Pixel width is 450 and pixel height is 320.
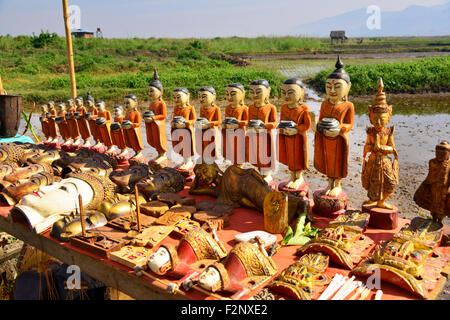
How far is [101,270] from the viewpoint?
3588 millimetres

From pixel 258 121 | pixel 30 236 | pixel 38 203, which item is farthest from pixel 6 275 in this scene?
pixel 258 121

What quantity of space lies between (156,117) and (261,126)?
6.00 ft

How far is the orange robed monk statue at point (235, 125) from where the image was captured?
4852 millimetres

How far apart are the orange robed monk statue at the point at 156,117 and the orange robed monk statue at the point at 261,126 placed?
5.10 ft

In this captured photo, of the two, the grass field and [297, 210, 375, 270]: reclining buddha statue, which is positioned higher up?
the grass field

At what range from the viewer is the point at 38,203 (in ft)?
14.0

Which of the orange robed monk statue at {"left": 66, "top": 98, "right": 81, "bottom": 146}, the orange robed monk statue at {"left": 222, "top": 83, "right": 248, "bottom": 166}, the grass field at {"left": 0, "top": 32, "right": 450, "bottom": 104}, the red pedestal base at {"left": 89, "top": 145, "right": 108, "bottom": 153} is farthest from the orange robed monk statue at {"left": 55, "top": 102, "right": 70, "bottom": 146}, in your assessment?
the grass field at {"left": 0, "top": 32, "right": 450, "bottom": 104}

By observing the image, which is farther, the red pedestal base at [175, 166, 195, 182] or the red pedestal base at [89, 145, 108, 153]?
the red pedestal base at [89, 145, 108, 153]

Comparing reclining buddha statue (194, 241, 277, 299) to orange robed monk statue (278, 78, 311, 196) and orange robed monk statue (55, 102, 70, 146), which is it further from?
orange robed monk statue (55, 102, 70, 146)

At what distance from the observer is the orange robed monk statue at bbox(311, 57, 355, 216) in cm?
402

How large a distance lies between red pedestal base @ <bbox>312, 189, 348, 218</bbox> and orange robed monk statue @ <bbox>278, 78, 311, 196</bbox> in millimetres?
228

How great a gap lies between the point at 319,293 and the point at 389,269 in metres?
0.56

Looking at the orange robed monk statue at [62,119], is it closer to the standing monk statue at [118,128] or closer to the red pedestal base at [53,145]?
the red pedestal base at [53,145]

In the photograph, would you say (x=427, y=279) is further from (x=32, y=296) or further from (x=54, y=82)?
(x=54, y=82)
